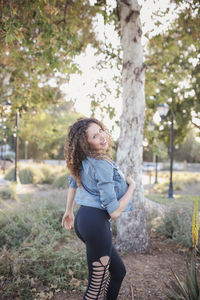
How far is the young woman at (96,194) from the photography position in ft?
6.06

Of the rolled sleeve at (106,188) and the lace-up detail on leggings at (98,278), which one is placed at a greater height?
the rolled sleeve at (106,188)

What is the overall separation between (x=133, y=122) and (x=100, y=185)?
2.55 meters

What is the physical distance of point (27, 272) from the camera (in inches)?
130

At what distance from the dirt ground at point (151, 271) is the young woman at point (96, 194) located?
869 mm

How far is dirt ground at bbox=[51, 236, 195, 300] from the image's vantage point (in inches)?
119

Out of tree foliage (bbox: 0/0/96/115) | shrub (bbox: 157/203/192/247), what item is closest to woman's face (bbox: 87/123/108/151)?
tree foliage (bbox: 0/0/96/115)

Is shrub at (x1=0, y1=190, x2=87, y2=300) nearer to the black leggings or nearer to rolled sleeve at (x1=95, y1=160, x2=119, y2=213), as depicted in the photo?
the black leggings

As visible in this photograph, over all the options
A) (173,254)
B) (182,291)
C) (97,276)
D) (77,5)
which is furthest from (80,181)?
(77,5)

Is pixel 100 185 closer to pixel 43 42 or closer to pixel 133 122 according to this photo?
pixel 133 122

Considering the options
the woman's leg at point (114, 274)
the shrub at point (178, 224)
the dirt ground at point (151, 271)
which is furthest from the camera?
the shrub at point (178, 224)

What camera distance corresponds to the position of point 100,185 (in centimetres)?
183

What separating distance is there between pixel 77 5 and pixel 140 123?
2870 mm

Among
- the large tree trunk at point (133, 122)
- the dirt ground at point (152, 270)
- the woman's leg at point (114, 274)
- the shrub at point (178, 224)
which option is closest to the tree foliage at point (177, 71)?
the large tree trunk at point (133, 122)

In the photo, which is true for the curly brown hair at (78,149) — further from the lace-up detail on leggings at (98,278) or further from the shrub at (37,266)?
the shrub at (37,266)
